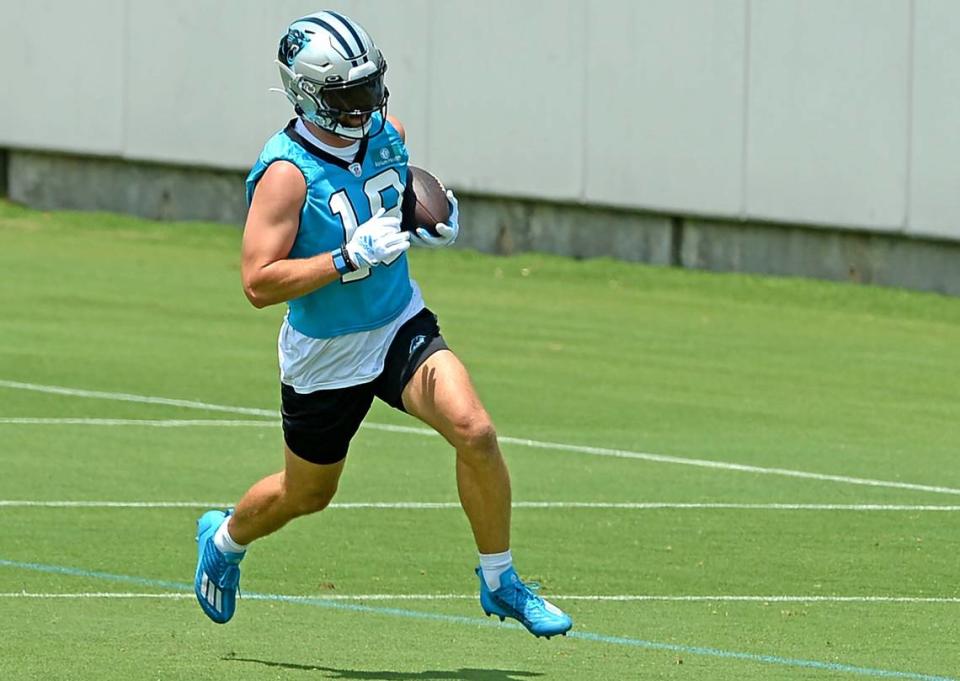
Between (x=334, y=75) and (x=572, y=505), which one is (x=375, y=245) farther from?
(x=572, y=505)

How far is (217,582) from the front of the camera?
9.16 metres

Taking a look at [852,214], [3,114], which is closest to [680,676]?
[852,214]

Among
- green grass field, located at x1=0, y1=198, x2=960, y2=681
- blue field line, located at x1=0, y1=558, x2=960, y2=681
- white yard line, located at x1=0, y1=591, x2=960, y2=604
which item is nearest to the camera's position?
blue field line, located at x1=0, y1=558, x2=960, y2=681

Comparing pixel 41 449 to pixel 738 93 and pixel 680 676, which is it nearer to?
pixel 680 676

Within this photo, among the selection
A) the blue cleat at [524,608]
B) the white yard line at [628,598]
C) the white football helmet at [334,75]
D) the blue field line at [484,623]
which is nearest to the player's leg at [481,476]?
the blue cleat at [524,608]

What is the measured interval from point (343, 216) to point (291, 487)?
1.08m

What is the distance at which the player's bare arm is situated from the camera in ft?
27.9

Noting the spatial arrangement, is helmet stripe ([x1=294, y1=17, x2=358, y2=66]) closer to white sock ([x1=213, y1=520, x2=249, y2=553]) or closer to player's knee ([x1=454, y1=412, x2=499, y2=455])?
player's knee ([x1=454, y1=412, x2=499, y2=455])

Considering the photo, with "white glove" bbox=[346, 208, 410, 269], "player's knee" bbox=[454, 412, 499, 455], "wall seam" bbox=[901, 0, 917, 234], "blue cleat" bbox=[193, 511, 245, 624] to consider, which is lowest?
"blue cleat" bbox=[193, 511, 245, 624]

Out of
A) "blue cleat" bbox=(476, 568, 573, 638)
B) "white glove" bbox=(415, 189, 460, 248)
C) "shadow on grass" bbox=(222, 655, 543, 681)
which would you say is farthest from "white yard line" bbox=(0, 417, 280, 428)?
"blue cleat" bbox=(476, 568, 573, 638)

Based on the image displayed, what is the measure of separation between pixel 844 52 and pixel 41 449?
408 inches

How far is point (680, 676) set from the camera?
8.43m

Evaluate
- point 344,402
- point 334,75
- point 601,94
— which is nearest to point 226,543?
point 344,402

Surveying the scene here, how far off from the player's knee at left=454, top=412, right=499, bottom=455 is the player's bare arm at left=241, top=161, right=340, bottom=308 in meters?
0.69
